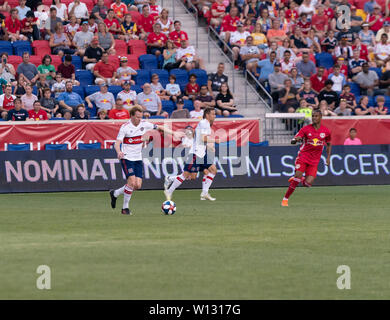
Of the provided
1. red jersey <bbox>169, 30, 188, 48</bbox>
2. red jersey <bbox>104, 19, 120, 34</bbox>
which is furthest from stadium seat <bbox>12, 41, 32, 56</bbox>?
red jersey <bbox>169, 30, 188, 48</bbox>

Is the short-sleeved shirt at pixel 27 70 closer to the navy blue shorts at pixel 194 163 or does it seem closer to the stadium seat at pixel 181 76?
the stadium seat at pixel 181 76

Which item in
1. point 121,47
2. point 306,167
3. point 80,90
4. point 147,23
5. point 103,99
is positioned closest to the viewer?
point 306,167

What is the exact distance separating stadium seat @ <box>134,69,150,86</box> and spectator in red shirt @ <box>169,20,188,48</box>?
194cm

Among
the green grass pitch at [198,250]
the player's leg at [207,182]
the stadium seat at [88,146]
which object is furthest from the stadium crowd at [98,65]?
the green grass pitch at [198,250]

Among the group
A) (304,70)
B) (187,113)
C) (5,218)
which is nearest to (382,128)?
(304,70)

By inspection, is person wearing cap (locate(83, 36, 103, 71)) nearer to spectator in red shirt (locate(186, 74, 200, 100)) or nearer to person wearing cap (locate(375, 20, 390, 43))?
spectator in red shirt (locate(186, 74, 200, 100))

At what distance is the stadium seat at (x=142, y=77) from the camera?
29.5m

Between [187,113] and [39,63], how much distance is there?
5.05 m

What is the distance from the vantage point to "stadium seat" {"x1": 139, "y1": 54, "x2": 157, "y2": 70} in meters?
30.1

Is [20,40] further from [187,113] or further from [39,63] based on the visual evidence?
[187,113]

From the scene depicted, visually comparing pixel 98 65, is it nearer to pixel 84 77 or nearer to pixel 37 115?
pixel 84 77

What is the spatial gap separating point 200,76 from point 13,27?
6336 millimetres

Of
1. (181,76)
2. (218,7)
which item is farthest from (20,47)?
(218,7)

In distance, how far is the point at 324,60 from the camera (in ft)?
108
